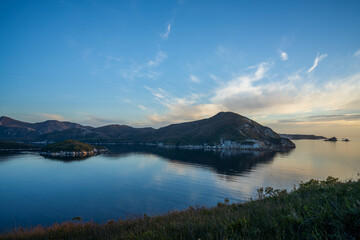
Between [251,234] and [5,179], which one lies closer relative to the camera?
[251,234]

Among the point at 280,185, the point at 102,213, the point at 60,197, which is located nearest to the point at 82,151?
the point at 60,197

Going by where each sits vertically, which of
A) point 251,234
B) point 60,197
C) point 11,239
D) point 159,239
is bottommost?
point 60,197

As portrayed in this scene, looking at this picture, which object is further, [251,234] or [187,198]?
[187,198]

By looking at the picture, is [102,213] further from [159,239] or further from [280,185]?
[280,185]

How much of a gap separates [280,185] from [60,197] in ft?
238

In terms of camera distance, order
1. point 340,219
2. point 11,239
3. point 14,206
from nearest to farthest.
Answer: point 340,219, point 11,239, point 14,206

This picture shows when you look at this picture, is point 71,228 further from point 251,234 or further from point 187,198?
point 187,198

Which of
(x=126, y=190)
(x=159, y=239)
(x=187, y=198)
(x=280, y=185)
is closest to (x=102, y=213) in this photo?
(x=126, y=190)

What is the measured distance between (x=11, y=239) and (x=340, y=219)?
18.5 meters

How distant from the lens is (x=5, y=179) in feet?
229

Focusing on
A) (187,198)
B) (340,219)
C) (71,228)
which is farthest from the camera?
(187,198)

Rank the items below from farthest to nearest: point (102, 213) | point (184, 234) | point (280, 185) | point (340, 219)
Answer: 1. point (280, 185)
2. point (102, 213)
3. point (184, 234)
4. point (340, 219)

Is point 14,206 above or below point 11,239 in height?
below

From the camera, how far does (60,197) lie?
50156 mm
